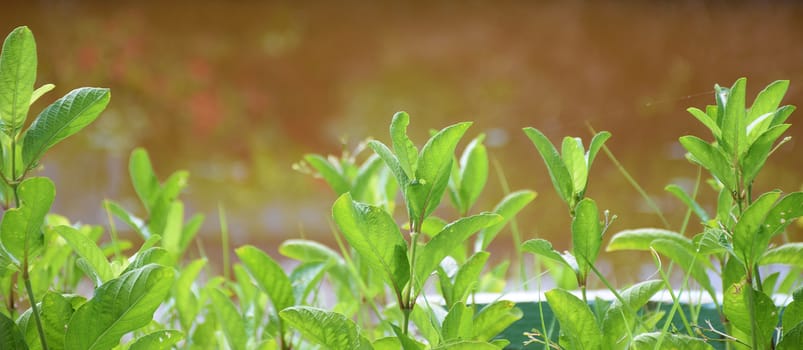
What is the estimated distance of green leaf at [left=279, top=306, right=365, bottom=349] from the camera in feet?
0.76

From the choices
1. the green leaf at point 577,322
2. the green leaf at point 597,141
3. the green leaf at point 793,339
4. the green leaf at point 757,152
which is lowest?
the green leaf at point 577,322

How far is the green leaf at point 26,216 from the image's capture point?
222 mm

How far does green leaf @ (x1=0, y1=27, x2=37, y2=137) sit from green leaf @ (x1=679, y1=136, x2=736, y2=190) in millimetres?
186

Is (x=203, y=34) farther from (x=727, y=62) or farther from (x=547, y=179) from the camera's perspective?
(x=727, y=62)

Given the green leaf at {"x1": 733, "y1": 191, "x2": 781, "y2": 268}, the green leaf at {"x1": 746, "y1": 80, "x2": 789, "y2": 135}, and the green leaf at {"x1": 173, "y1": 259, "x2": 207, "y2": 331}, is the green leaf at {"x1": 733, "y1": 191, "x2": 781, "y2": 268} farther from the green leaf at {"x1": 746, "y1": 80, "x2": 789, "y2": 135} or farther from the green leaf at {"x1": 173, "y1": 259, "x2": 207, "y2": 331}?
the green leaf at {"x1": 173, "y1": 259, "x2": 207, "y2": 331}

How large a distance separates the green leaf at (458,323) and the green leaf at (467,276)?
20mm

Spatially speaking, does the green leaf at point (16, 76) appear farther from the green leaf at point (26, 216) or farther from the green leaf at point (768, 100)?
the green leaf at point (768, 100)

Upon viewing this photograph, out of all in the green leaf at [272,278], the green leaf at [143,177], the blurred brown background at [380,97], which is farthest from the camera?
the blurred brown background at [380,97]

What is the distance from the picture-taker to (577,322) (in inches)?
9.9

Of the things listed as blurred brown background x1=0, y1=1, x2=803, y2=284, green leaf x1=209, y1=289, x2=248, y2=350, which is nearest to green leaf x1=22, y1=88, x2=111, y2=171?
green leaf x1=209, y1=289, x2=248, y2=350

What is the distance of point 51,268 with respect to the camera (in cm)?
40

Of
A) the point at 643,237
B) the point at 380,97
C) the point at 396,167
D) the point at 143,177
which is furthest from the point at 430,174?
the point at 380,97

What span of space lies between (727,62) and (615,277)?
687mm

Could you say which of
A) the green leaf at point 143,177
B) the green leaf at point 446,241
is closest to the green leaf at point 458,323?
the green leaf at point 446,241
